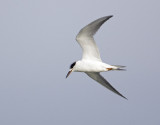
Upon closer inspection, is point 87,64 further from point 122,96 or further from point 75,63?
point 122,96

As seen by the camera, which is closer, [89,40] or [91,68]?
[89,40]

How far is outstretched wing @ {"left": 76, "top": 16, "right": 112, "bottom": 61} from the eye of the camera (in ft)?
65.1

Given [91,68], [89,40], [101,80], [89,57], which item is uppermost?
[89,40]

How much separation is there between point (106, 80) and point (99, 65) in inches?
74.6

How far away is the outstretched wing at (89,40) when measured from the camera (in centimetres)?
1984

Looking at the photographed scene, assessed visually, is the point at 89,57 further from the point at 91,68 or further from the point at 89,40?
the point at 89,40

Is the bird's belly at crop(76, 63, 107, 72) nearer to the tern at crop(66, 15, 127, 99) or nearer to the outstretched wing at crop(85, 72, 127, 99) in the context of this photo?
the tern at crop(66, 15, 127, 99)

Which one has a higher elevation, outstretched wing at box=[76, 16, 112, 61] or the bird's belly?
outstretched wing at box=[76, 16, 112, 61]

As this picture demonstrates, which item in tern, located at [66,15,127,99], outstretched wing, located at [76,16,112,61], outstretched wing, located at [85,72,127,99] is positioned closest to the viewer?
outstretched wing, located at [76,16,112,61]

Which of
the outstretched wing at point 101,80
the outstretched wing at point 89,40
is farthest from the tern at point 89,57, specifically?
the outstretched wing at point 101,80

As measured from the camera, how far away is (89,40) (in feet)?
67.4


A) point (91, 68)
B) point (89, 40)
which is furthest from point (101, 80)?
point (89, 40)

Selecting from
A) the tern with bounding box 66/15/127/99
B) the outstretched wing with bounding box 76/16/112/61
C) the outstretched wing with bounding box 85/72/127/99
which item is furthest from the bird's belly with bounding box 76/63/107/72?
the outstretched wing with bounding box 85/72/127/99

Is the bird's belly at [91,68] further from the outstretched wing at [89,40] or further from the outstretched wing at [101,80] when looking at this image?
the outstretched wing at [101,80]
